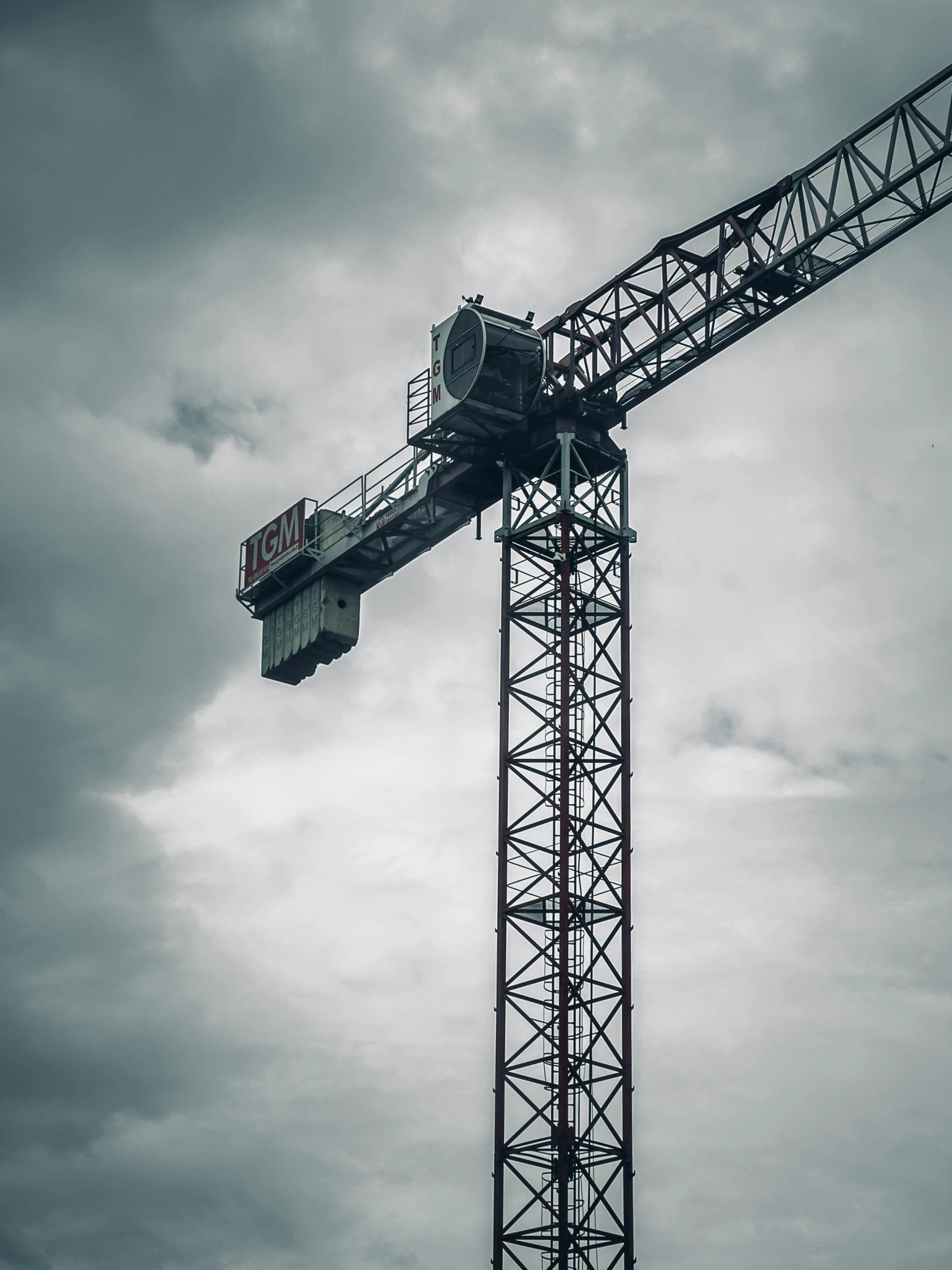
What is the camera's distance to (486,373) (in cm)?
5903

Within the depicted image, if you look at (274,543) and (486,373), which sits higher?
(274,543)

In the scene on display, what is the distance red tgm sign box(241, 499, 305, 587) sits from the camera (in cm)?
7031

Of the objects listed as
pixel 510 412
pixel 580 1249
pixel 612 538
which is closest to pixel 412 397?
pixel 510 412

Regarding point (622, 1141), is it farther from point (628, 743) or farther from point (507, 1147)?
point (628, 743)

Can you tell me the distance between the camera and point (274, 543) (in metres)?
71.6

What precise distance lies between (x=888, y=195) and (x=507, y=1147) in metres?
27.3

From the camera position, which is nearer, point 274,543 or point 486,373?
point 486,373

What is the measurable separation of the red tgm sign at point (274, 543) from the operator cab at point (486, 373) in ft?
37.2

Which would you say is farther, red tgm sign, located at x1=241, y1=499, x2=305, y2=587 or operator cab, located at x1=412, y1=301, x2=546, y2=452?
red tgm sign, located at x1=241, y1=499, x2=305, y2=587

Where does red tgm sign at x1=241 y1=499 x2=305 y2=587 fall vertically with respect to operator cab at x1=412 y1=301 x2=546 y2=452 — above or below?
above

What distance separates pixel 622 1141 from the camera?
2141 inches

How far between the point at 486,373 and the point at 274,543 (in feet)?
50.0

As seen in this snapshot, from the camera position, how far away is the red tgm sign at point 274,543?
2768 inches

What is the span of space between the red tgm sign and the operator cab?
1134cm
